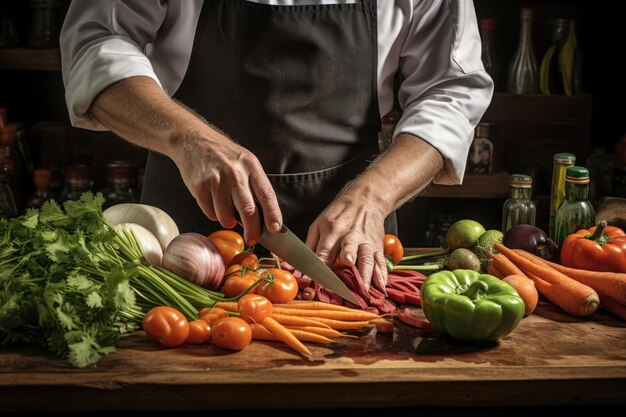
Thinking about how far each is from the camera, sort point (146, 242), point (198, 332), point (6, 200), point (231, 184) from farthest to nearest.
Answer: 1. point (6, 200)
2. point (146, 242)
3. point (231, 184)
4. point (198, 332)

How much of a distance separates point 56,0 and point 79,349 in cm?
207

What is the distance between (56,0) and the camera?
3119 mm

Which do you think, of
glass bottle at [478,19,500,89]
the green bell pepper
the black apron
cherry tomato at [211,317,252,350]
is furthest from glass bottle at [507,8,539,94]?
cherry tomato at [211,317,252,350]

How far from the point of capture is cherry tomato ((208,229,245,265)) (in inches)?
70.6

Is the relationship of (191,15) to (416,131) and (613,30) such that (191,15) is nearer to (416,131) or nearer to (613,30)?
(416,131)

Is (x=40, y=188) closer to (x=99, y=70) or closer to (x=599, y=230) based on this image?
(x=99, y=70)

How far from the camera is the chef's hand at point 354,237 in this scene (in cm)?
169

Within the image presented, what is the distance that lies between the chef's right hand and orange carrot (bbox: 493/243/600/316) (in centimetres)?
56

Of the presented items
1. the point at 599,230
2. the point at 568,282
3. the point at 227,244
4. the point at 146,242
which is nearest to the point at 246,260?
the point at 227,244

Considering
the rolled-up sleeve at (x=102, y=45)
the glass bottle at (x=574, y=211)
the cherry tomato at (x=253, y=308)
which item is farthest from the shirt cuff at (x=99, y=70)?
the glass bottle at (x=574, y=211)

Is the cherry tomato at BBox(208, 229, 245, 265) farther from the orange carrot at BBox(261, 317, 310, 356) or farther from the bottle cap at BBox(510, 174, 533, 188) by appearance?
the bottle cap at BBox(510, 174, 533, 188)

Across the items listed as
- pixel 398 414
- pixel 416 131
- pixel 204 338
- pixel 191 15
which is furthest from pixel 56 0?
pixel 398 414

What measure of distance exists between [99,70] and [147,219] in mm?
330

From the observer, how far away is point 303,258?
164cm
